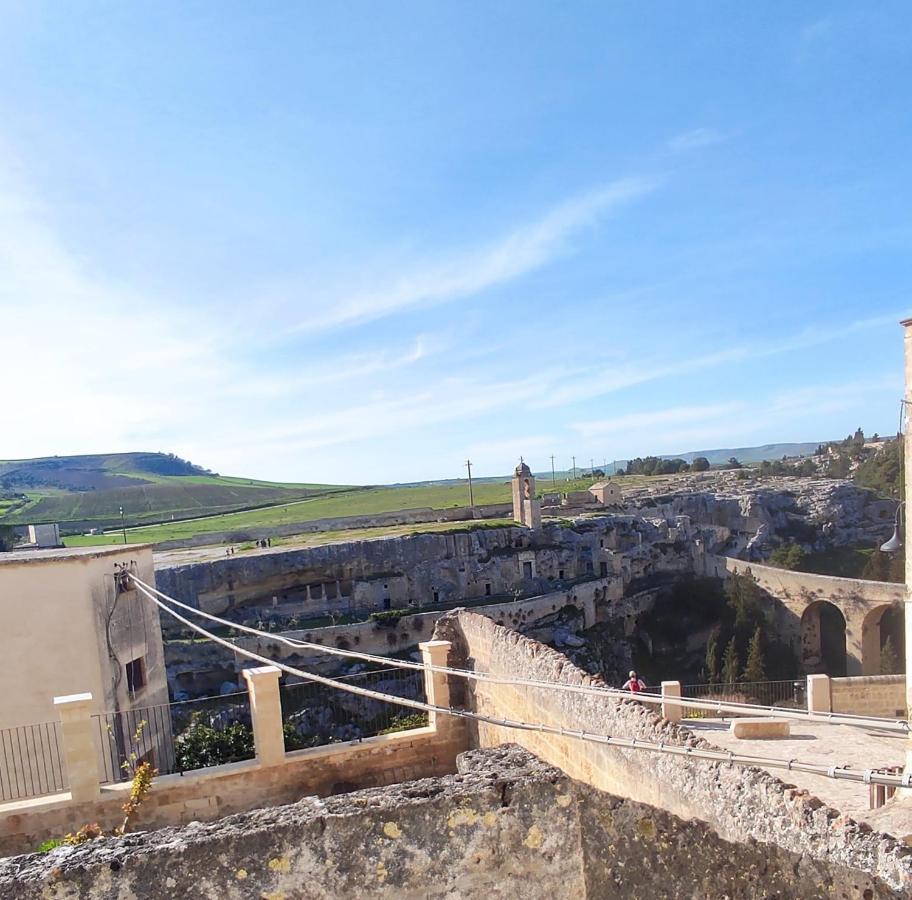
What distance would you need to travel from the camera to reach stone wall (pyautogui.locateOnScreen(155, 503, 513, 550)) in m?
54.0

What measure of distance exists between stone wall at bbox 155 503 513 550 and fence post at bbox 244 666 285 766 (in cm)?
4701

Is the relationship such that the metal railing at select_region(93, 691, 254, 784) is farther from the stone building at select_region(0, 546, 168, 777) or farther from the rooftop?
the rooftop

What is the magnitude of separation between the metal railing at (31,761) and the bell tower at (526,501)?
127ft

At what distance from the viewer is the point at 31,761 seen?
8.32m

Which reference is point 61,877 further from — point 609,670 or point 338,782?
point 609,670

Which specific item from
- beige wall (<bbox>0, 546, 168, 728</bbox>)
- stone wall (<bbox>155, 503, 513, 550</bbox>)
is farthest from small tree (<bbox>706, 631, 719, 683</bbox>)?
beige wall (<bbox>0, 546, 168, 728</bbox>)

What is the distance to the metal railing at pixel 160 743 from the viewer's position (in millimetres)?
8836

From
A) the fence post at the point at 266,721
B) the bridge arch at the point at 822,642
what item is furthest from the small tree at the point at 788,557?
the fence post at the point at 266,721

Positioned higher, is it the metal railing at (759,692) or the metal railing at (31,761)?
the metal railing at (31,761)

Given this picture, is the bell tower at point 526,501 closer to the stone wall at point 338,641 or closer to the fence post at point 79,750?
the stone wall at point 338,641

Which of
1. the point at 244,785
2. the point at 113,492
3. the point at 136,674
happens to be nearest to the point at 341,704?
the point at 136,674

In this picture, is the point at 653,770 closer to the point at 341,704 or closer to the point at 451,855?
the point at 451,855

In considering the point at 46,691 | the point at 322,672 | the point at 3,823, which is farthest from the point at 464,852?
the point at 322,672

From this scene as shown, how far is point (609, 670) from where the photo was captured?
3831 centimetres
